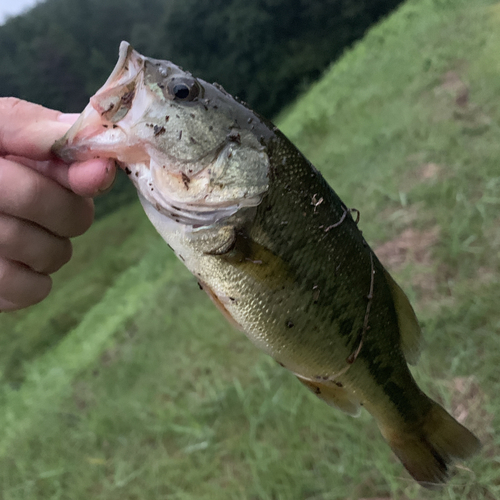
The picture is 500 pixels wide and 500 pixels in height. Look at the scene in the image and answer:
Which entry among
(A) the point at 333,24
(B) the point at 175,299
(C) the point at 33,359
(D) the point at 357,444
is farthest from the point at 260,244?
(A) the point at 333,24

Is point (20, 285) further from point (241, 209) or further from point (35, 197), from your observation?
point (241, 209)

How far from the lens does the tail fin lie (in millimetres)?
1262

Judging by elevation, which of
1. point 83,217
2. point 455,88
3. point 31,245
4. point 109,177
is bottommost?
point 31,245

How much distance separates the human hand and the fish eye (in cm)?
26

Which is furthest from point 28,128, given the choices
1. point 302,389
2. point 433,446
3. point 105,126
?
point 302,389

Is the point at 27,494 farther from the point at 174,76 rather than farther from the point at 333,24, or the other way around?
the point at 333,24

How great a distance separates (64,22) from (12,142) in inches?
541

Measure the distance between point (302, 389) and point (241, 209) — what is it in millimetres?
1663

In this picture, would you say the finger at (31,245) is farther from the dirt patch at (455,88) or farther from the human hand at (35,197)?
the dirt patch at (455,88)

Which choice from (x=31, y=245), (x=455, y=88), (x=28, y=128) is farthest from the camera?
(x=455, y=88)

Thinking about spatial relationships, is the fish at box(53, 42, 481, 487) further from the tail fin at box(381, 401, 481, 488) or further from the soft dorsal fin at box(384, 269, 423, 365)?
the tail fin at box(381, 401, 481, 488)

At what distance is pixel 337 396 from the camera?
130 cm

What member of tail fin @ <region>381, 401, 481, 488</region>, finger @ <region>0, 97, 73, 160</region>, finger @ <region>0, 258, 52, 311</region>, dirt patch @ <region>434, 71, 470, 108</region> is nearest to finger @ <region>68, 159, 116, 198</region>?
finger @ <region>0, 97, 73, 160</region>

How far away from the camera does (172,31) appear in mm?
12984
